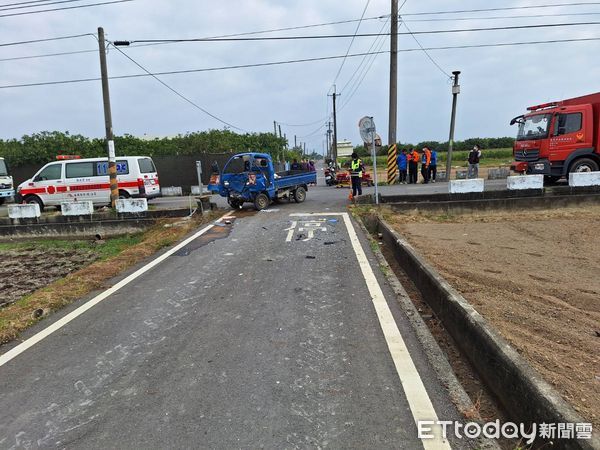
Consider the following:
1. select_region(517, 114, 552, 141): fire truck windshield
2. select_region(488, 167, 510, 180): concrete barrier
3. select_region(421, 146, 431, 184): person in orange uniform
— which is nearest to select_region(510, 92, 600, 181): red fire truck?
select_region(517, 114, 552, 141): fire truck windshield

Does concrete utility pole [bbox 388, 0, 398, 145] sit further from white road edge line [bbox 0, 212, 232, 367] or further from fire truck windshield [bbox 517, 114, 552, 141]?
white road edge line [bbox 0, 212, 232, 367]

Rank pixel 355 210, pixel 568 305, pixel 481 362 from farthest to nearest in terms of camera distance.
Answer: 1. pixel 355 210
2. pixel 568 305
3. pixel 481 362

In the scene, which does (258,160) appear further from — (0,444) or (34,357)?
(0,444)

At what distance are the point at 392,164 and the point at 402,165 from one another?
890mm

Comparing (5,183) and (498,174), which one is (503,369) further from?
(498,174)

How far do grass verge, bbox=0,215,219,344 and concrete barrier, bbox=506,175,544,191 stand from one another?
9.55 metres

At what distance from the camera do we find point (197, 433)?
110 inches

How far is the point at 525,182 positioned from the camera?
13.2 m

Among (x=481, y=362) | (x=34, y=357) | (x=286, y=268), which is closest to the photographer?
(x=481, y=362)

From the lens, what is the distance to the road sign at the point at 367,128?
12422 millimetres

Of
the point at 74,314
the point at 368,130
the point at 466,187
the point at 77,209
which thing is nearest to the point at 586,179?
the point at 466,187

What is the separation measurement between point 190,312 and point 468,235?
264 inches

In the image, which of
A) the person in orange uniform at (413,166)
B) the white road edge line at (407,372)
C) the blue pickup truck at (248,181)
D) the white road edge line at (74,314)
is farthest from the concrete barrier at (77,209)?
the person in orange uniform at (413,166)

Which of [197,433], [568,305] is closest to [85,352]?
[197,433]
